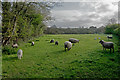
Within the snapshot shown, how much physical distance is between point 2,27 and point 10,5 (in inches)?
185

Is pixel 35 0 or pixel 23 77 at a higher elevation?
pixel 35 0

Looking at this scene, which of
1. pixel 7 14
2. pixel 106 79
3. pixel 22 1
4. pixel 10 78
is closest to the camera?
pixel 106 79

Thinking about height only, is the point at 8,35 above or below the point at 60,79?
above

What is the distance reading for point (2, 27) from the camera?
12.8m

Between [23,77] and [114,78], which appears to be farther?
[23,77]

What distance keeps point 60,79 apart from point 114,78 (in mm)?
3070

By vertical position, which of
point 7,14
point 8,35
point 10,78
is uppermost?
point 7,14

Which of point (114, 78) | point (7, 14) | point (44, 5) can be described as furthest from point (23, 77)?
point (44, 5)

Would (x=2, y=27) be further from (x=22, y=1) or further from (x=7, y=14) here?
(x=22, y=1)

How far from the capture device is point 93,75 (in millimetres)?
5703

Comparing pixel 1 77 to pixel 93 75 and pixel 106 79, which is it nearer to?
pixel 93 75

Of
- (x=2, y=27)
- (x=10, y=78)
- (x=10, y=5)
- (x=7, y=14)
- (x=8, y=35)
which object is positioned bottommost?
(x=10, y=78)

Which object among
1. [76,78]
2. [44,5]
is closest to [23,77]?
[76,78]

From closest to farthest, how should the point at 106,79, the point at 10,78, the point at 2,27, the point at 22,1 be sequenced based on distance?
the point at 106,79 < the point at 10,78 < the point at 2,27 < the point at 22,1
